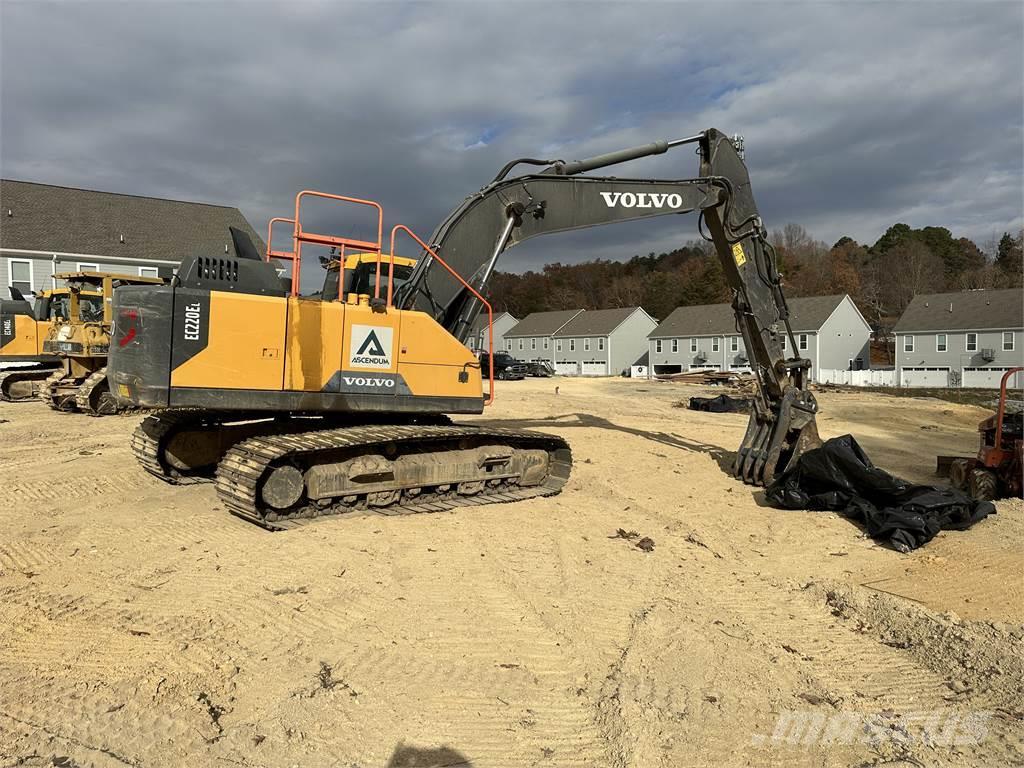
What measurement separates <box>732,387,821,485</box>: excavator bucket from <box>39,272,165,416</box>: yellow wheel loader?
→ 13655 millimetres

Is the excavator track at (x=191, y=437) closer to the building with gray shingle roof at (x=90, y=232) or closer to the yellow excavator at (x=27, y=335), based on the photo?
the yellow excavator at (x=27, y=335)

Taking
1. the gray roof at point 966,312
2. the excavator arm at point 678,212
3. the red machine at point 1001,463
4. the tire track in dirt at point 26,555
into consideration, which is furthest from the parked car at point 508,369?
the tire track in dirt at point 26,555

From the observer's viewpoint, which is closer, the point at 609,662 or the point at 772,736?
the point at 772,736

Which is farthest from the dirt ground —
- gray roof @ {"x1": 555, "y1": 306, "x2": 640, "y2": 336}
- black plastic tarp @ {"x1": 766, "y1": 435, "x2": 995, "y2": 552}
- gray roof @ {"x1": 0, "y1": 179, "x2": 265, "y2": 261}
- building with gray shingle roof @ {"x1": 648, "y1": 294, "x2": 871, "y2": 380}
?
gray roof @ {"x1": 555, "y1": 306, "x2": 640, "y2": 336}

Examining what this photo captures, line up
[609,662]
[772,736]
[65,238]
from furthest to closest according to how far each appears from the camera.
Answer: [65,238] < [609,662] < [772,736]

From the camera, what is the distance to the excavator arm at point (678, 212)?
803 cm

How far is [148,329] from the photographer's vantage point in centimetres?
606

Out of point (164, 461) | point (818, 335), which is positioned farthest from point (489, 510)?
point (818, 335)

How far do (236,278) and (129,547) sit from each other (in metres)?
2.67

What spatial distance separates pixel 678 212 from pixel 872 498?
4424 mm

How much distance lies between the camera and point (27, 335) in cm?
1875

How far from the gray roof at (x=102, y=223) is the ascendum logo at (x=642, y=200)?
1073 inches

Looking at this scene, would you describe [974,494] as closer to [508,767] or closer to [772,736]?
[772,736]

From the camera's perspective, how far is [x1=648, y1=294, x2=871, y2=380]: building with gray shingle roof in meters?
48.8
